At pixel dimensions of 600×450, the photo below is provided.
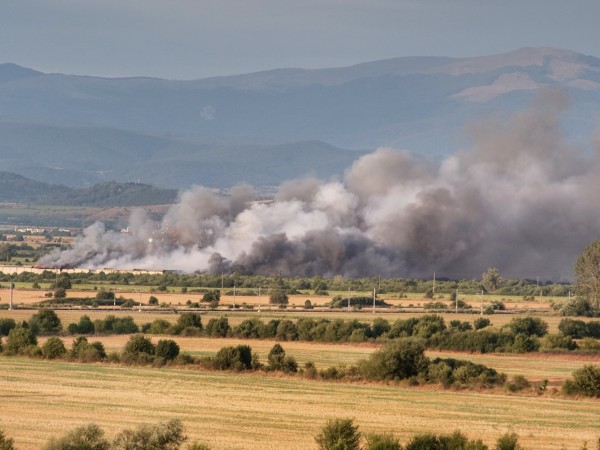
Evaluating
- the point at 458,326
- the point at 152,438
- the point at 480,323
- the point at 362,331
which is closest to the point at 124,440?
the point at 152,438

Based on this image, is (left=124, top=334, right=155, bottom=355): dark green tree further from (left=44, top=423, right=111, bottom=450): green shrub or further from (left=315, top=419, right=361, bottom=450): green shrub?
(left=44, top=423, right=111, bottom=450): green shrub

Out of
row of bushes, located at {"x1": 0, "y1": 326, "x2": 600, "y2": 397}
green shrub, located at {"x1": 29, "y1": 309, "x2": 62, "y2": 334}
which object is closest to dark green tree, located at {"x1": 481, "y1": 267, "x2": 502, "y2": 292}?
green shrub, located at {"x1": 29, "y1": 309, "x2": 62, "y2": 334}

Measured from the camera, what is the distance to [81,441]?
93.0ft

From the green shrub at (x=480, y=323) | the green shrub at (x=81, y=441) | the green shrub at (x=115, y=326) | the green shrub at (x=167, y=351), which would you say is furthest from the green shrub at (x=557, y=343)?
the green shrub at (x=81, y=441)

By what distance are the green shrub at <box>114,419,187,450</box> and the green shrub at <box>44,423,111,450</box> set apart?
1.34 ft

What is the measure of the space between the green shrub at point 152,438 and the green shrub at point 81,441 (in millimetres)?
409

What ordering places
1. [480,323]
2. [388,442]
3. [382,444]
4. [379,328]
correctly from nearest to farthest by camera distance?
[382,444]
[388,442]
[379,328]
[480,323]

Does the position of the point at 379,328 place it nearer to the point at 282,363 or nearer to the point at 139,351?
the point at 139,351

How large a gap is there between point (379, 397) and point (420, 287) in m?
64.1

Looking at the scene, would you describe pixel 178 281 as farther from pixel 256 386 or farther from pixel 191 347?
pixel 256 386

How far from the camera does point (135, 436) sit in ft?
96.1

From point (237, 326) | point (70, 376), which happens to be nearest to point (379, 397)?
point (70, 376)

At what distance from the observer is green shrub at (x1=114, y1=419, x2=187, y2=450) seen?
29.1 m

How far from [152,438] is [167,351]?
23200mm
